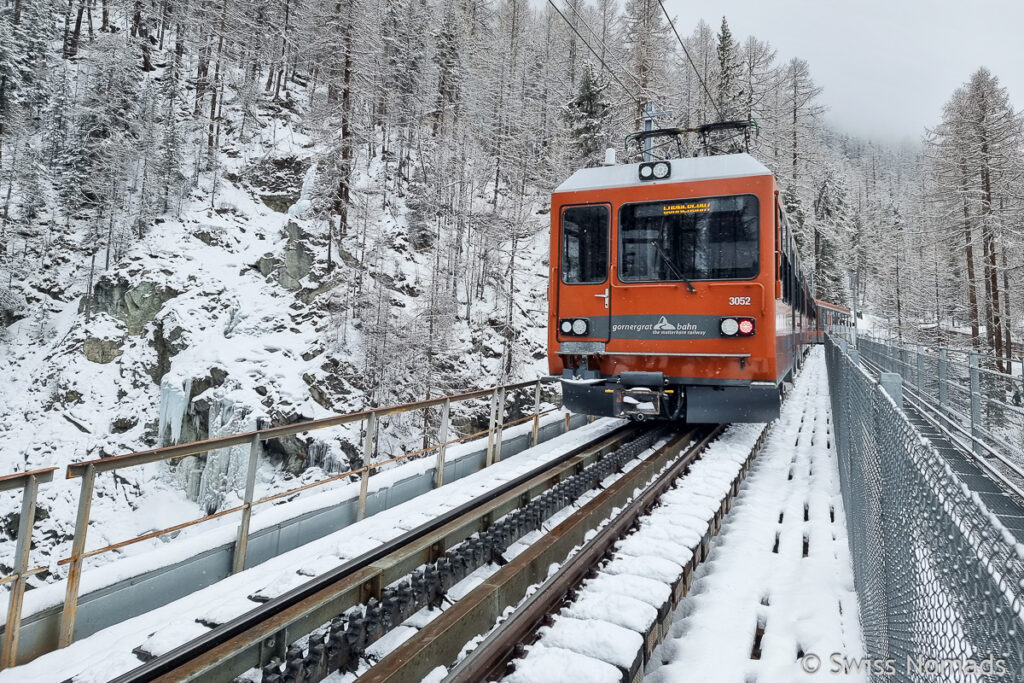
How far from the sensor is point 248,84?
101ft

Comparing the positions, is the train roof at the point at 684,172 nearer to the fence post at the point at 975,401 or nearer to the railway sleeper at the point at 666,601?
the fence post at the point at 975,401

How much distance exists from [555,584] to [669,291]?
4.72m

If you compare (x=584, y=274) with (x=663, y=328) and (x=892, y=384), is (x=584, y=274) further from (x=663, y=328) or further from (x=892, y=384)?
(x=892, y=384)

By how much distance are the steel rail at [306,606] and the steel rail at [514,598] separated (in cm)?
64

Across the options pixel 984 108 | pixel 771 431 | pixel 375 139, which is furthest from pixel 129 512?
pixel 984 108

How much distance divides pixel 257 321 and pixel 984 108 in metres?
29.7

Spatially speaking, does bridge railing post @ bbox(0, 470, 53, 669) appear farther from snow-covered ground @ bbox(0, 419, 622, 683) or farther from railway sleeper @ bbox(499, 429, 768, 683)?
railway sleeper @ bbox(499, 429, 768, 683)

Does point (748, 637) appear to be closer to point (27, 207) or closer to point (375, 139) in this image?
point (375, 139)

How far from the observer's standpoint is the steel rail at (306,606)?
243 cm

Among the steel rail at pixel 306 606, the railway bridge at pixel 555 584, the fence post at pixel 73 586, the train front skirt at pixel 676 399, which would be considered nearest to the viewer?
the railway bridge at pixel 555 584

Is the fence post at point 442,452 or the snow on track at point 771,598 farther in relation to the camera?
the fence post at point 442,452

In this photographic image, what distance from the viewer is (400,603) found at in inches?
122

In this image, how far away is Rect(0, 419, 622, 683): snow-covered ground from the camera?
2533mm

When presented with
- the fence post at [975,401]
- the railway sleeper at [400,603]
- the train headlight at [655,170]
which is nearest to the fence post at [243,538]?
the railway sleeper at [400,603]
